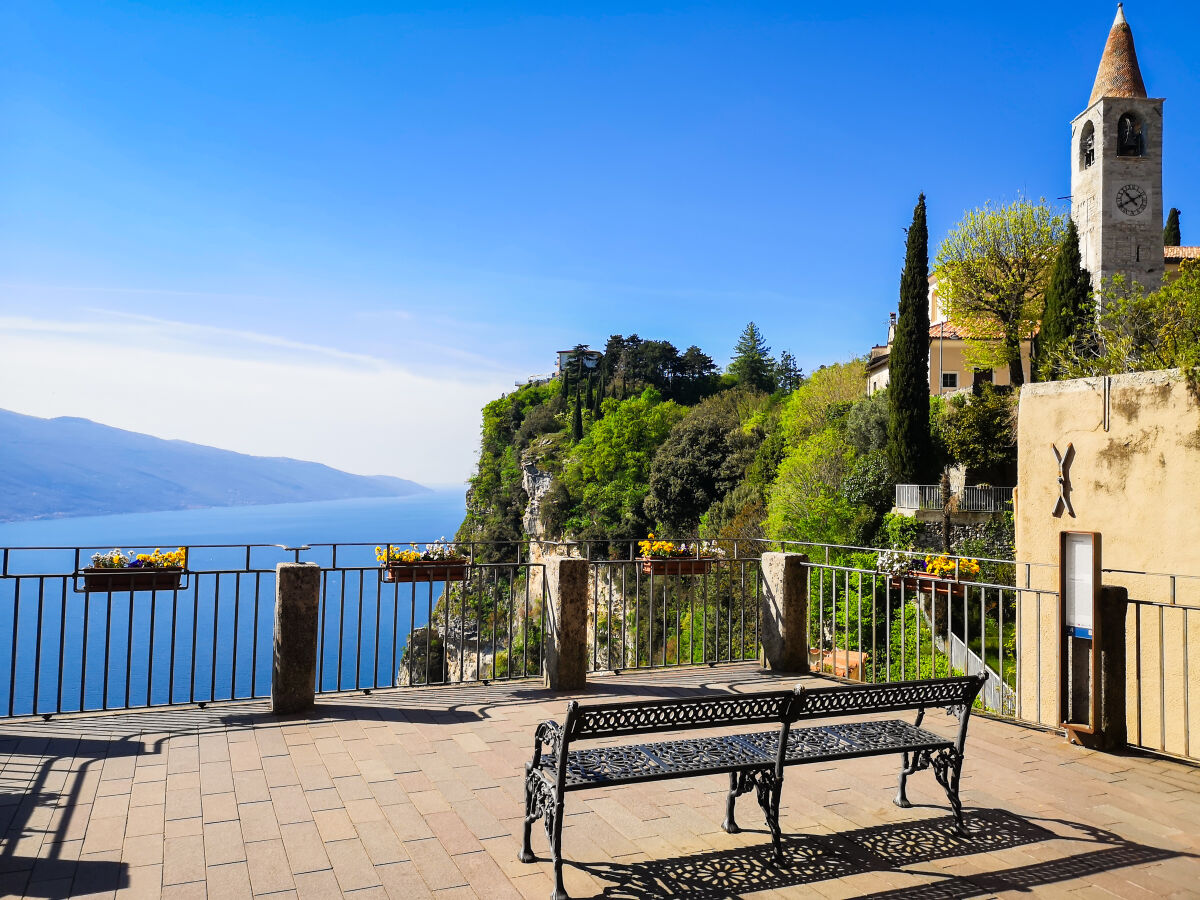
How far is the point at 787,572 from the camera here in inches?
279

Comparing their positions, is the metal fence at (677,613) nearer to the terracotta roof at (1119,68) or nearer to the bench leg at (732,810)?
the bench leg at (732,810)

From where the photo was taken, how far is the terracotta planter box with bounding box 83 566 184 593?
5.52 meters

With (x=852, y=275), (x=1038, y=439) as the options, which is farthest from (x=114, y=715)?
(x=852, y=275)

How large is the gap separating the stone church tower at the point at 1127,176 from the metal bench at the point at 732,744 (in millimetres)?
35313

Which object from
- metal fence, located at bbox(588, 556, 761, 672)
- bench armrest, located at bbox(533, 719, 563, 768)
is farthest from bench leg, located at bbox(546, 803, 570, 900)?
metal fence, located at bbox(588, 556, 761, 672)

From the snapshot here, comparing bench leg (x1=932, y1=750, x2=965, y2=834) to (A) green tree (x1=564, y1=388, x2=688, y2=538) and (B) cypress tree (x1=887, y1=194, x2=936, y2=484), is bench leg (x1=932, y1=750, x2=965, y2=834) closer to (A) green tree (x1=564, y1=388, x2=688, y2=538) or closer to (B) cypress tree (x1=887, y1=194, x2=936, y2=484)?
(B) cypress tree (x1=887, y1=194, x2=936, y2=484)

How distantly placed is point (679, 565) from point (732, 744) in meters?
3.80

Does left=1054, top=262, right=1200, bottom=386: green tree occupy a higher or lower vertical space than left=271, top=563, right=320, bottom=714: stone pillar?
higher

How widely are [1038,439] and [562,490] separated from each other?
158 ft

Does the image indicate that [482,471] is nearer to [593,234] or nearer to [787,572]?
[593,234]

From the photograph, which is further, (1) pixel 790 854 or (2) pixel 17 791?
(2) pixel 17 791

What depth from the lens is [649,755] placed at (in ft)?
11.4

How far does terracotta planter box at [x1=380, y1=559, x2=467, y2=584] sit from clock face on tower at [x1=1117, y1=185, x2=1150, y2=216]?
36126 mm

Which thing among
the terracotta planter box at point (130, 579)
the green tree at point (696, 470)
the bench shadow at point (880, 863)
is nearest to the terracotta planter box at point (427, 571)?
the terracotta planter box at point (130, 579)
